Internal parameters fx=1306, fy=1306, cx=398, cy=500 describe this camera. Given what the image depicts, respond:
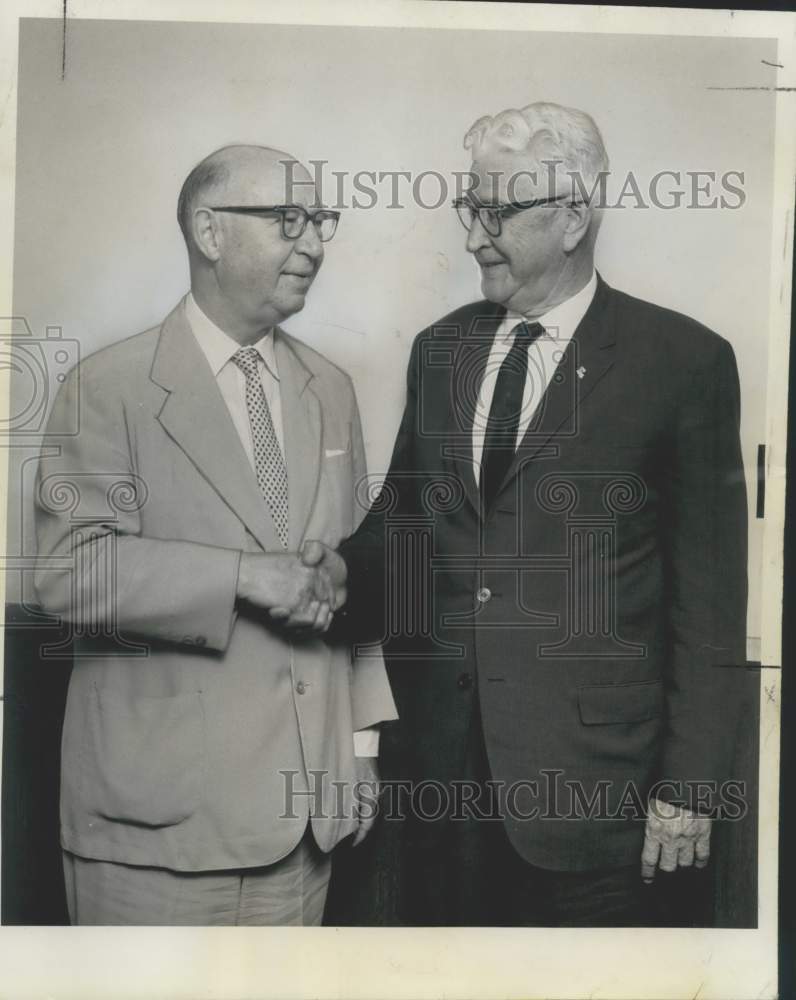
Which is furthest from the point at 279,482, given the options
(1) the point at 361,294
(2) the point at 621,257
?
(2) the point at 621,257

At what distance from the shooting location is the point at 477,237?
3152 millimetres

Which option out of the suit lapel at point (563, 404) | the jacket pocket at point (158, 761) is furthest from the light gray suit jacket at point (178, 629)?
the suit lapel at point (563, 404)

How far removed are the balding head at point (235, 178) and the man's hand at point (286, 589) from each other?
77cm

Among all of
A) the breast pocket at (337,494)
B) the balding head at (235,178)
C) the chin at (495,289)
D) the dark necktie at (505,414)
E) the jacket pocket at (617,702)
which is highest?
the balding head at (235,178)

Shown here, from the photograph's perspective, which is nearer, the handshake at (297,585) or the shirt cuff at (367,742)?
the handshake at (297,585)

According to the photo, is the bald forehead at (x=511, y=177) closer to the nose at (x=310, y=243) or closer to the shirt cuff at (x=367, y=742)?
the nose at (x=310, y=243)

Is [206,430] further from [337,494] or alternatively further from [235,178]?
[235,178]

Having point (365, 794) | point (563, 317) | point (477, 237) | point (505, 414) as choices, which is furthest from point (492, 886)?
point (477, 237)

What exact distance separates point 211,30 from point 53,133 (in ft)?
1.49

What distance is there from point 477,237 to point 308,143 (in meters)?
0.46

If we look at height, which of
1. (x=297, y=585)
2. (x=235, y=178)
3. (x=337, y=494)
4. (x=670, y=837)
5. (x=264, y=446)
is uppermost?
(x=235, y=178)

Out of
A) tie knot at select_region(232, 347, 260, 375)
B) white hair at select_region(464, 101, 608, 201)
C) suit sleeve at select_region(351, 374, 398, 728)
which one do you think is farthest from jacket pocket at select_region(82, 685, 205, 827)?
white hair at select_region(464, 101, 608, 201)

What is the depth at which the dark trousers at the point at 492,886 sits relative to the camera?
3168 millimetres

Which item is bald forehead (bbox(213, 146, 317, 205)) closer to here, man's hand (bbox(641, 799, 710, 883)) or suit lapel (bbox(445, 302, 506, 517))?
suit lapel (bbox(445, 302, 506, 517))
